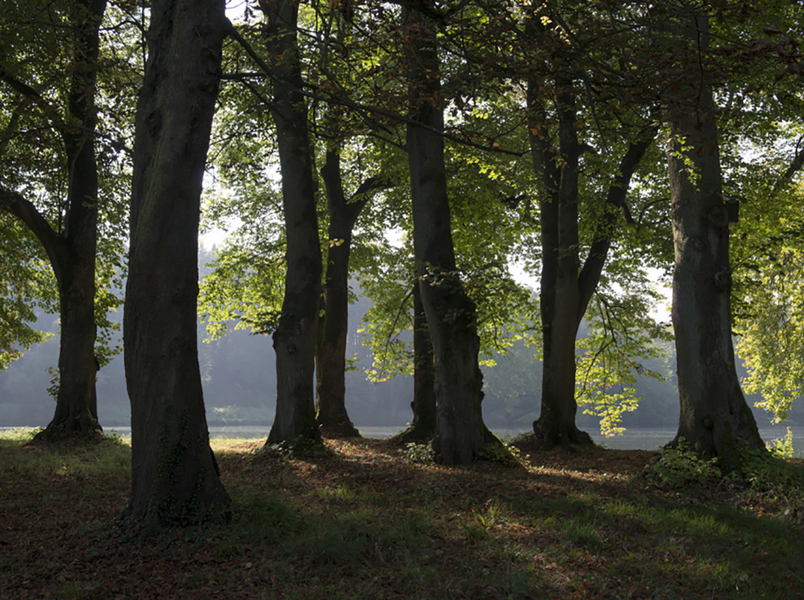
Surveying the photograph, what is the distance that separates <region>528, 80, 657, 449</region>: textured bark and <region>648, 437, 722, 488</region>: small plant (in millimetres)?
4124

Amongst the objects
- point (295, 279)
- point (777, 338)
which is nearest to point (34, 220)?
point (295, 279)

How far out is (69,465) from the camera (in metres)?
9.14

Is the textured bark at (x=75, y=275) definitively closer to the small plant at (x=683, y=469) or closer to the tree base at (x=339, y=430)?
the tree base at (x=339, y=430)

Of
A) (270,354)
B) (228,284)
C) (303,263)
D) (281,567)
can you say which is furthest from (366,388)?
(281,567)

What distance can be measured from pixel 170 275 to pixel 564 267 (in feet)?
29.0

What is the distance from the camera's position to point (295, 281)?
10.9m

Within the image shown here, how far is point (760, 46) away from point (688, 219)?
5.71 m

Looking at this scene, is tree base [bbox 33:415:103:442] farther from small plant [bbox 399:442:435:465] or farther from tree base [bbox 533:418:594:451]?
tree base [bbox 533:418:594:451]

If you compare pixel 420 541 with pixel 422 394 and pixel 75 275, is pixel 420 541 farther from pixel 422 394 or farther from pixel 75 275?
pixel 75 275

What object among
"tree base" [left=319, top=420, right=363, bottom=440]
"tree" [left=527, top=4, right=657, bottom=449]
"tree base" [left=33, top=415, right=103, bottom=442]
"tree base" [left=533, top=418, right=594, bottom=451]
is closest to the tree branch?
"tree base" [left=33, top=415, right=103, bottom=442]

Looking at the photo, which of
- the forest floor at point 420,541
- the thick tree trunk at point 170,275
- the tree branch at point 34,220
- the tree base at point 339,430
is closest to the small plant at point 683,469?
the forest floor at point 420,541

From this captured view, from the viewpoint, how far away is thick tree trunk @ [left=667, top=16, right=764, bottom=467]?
8.23m

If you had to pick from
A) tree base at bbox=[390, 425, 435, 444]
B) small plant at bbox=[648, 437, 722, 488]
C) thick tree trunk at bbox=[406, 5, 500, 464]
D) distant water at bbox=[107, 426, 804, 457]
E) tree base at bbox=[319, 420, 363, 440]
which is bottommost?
distant water at bbox=[107, 426, 804, 457]

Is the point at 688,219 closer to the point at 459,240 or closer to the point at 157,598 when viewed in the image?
the point at 459,240
